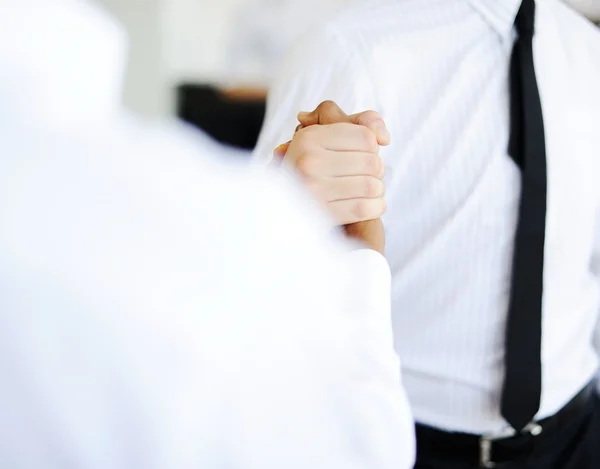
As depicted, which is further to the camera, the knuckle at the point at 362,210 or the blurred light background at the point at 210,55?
the blurred light background at the point at 210,55

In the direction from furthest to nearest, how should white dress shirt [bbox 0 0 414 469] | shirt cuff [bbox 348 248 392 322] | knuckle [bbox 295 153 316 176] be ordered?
1. knuckle [bbox 295 153 316 176]
2. shirt cuff [bbox 348 248 392 322]
3. white dress shirt [bbox 0 0 414 469]

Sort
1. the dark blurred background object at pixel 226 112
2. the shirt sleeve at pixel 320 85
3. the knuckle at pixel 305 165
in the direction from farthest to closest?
the dark blurred background object at pixel 226 112, the shirt sleeve at pixel 320 85, the knuckle at pixel 305 165

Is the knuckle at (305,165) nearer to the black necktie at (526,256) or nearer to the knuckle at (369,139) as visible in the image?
the knuckle at (369,139)

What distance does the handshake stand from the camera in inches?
20.5

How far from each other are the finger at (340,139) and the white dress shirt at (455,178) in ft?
0.90

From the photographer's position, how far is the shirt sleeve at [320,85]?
78 centimetres

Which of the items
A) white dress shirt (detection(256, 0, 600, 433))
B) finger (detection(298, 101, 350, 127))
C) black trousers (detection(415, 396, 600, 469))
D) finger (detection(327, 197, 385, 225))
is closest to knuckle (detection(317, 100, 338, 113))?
finger (detection(298, 101, 350, 127))

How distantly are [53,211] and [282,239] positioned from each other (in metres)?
0.10

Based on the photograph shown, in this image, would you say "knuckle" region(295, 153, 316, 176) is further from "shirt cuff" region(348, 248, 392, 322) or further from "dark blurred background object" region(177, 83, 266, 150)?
"dark blurred background object" region(177, 83, 266, 150)

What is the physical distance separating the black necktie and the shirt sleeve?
201 millimetres

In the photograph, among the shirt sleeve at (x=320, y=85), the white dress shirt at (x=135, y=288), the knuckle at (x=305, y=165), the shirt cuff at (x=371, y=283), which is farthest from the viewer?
the shirt sleeve at (x=320, y=85)

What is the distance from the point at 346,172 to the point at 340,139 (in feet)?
0.09

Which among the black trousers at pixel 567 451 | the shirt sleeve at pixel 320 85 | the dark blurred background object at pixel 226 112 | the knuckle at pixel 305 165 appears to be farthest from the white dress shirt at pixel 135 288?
the dark blurred background object at pixel 226 112

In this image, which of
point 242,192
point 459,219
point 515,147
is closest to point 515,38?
point 515,147
